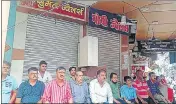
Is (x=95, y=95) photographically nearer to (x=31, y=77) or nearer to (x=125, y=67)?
(x=31, y=77)

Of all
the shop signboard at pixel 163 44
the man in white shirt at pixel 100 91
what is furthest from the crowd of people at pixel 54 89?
the shop signboard at pixel 163 44

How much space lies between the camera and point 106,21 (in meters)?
7.22

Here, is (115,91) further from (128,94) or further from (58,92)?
(58,92)

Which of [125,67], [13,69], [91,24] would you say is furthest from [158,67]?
[13,69]

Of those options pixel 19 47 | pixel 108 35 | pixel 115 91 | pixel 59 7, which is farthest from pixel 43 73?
pixel 108 35

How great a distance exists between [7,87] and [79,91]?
46.3 inches

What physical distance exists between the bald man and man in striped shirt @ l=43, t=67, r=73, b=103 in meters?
0.16

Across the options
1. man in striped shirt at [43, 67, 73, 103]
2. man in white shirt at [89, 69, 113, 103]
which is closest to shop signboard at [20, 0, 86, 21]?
man in striped shirt at [43, 67, 73, 103]

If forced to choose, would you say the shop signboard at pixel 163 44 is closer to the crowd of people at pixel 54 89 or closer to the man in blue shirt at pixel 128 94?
the man in blue shirt at pixel 128 94

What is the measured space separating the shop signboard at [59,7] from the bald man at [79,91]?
6.38ft

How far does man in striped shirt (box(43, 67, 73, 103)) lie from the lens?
4.06m

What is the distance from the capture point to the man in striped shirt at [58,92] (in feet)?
13.3

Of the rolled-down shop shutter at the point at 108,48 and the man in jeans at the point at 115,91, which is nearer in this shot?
the man in jeans at the point at 115,91

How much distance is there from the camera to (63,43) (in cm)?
625
